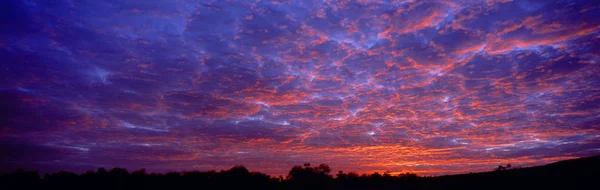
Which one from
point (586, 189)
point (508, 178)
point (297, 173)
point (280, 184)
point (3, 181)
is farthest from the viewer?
point (297, 173)

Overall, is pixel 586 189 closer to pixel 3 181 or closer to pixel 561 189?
pixel 561 189

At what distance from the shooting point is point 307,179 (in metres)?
47.2

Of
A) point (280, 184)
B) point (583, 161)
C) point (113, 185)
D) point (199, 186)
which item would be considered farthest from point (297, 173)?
point (583, 161)

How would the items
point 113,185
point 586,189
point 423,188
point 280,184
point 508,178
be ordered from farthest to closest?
1. point 280,184
2. point 113,185
3. point 423,188
4. point 508,178
5. point 586,189

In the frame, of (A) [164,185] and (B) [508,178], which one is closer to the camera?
(B) [508,178]

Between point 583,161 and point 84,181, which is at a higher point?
point 583,161

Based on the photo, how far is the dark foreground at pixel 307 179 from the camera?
1764 cm

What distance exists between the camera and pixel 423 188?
88.6 ft

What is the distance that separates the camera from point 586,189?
1493cm

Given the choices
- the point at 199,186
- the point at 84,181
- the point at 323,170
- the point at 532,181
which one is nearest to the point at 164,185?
the point at 199,186

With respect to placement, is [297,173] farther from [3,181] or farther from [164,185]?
[3,181]

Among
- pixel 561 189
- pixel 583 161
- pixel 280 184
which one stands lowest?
pixel 280 184

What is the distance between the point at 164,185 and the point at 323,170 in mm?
26734

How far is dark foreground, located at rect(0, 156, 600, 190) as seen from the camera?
17641 mm
